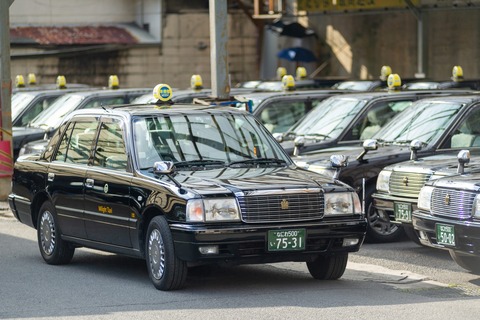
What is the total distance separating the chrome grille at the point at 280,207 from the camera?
946 cm

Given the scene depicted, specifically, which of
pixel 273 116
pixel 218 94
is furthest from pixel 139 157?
pixel 273 116

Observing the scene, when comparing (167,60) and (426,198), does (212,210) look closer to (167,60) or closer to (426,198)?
(426,198)

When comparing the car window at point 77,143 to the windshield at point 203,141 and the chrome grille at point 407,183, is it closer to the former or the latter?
the windshield at point 203,141

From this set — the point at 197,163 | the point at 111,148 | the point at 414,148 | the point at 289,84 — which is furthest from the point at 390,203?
the point at 289,84

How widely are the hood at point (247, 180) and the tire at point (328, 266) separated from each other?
2.13 ft

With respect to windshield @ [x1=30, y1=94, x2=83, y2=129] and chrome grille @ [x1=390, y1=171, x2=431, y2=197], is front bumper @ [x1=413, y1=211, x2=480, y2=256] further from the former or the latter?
windshield @ [x1=30, y1=94, x2=83, y2=129]

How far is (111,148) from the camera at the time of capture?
10875 mm

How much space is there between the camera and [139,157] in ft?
34.2

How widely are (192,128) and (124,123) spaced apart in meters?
0.60

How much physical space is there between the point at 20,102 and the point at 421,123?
9.91 metres

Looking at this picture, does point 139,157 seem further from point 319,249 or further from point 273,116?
point 273,116

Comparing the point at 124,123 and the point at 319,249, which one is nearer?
the point at 319,249

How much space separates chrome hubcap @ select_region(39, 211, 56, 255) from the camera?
1162 cm

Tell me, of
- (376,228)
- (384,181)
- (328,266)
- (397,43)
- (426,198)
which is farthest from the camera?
(397,43)
